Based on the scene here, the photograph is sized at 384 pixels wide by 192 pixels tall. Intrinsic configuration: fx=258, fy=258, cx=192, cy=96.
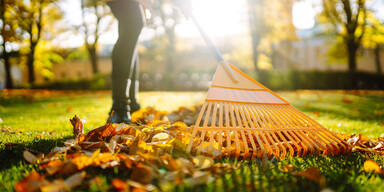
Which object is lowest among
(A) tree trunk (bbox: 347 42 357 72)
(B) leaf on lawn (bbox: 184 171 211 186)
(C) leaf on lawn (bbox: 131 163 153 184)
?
(B) leaf on lawn (bbox: 184 171 211 186)

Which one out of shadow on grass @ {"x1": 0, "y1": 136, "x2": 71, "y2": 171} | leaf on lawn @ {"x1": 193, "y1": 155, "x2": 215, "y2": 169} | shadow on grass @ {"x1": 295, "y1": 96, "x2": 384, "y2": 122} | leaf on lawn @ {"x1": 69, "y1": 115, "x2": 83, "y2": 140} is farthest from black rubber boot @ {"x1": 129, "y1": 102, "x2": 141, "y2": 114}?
shadow on grass @ {"x1": 295, "y1": 96, "x2": 384, "y2": 122}

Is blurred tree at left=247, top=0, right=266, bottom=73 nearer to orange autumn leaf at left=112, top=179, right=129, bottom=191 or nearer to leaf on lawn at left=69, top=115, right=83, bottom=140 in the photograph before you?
leaf on lawn at left=69, top=115, right=83, bottom=140

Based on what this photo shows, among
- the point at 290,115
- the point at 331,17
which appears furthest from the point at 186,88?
the point at 290,115

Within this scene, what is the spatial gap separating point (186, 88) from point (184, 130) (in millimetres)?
10193

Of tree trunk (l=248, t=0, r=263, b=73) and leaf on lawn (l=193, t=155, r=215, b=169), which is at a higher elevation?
tree trunk (l=248, t=0, r=263, b=73)

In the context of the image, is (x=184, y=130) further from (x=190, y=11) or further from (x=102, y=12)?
(x=102, y=12)

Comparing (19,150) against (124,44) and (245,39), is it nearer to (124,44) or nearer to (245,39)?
(124,44)

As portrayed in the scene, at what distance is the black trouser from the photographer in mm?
A: 2158

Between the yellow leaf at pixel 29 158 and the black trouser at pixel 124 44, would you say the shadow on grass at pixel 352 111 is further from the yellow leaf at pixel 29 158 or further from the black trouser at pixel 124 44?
the yellow leaf at pixel 29 158

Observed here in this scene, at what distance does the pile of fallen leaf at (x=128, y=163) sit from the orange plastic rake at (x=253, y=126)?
156mm

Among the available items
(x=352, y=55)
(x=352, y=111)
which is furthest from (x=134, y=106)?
(x=352, y=55)

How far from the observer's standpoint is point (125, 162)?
118 centimetres

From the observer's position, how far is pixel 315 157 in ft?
5.11

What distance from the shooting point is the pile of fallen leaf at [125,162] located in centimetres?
102
